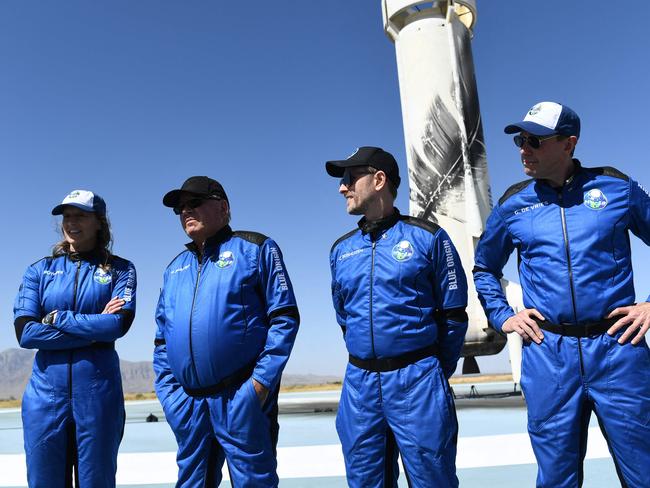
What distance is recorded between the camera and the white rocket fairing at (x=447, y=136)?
13578 millimetres

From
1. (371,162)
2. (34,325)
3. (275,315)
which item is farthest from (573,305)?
(34,325)

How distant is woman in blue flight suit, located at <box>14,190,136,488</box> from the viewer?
3.38 meters

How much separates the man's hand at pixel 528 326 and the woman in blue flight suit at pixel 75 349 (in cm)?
234

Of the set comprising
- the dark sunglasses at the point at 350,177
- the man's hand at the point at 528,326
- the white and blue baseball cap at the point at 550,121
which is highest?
the white and blue baseball cap at the point at 550,121

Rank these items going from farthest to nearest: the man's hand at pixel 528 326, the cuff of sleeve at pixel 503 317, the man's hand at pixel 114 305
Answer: the man's hand at pixel 114 305
the cuff of sleeve at pixel 503 317
the man's hand at pixel 528 326

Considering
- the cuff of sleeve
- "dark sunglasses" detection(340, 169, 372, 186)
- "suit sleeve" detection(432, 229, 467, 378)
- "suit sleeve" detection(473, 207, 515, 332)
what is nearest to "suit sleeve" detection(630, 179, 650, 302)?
"suit sleeve" detection(473, 207, 515, 332)

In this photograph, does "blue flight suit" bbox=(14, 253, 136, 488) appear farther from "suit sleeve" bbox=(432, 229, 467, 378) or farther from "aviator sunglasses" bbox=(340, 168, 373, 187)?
"suit sleeve" bbox=(432, 229, 467, 378)

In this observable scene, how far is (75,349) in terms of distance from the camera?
11.7ft

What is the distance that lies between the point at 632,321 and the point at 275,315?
1.79 metres

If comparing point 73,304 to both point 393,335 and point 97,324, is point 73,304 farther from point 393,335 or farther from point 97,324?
point 393,335

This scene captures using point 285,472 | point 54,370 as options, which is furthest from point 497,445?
point 54,370

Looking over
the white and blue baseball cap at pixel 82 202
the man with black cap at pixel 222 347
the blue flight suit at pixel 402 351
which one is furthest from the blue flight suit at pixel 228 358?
the white and blue baseball cap at pixel 82 202

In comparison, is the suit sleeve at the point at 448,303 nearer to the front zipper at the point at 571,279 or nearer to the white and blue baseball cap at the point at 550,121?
the front zipper at the point at 571,279

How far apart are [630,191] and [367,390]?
168 centimetres
